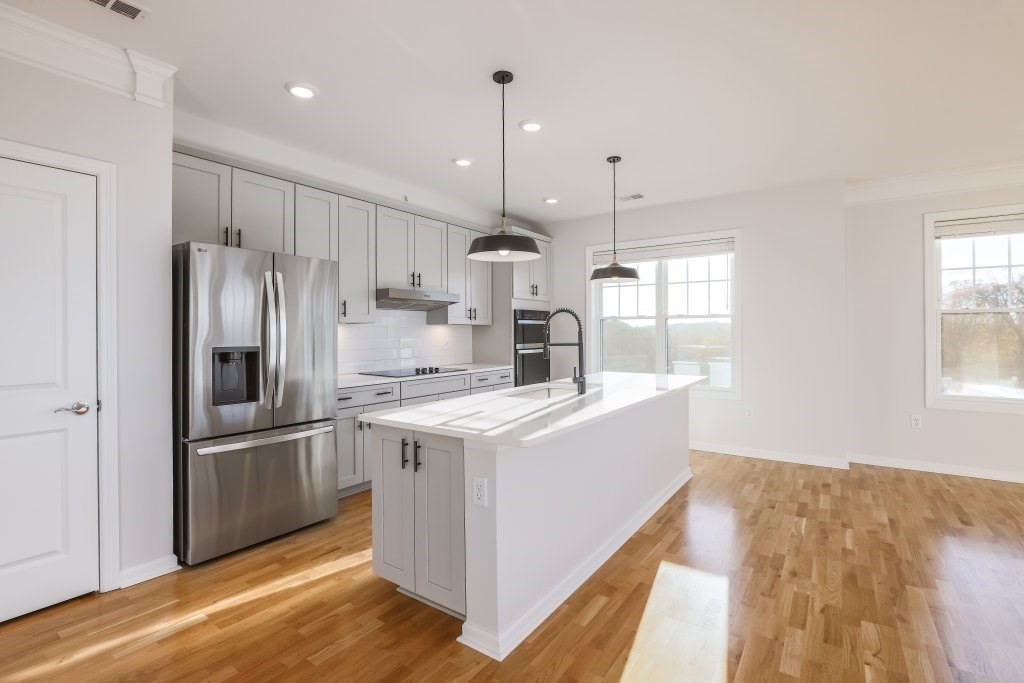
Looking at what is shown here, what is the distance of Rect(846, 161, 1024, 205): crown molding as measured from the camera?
4230 millimetres

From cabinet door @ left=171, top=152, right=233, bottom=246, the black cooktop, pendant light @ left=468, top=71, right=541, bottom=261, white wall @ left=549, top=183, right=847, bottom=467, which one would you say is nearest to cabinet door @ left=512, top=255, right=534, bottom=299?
the black cooktop

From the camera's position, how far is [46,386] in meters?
2.31

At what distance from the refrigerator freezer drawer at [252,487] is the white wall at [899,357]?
16.1 ft

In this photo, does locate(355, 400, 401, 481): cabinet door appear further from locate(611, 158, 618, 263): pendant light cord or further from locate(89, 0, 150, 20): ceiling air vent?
locate(89, 0, 150, 20): ceiling air vent

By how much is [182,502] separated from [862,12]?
4.12 m

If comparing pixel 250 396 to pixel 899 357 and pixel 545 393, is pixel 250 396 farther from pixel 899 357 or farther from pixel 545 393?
pixel 899 357

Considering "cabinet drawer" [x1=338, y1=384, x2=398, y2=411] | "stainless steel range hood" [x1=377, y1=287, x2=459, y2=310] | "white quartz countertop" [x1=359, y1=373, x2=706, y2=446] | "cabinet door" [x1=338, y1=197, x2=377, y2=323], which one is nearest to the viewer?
"white quartz countertop" [x1=359, y1=373, x2=706, y2=446]

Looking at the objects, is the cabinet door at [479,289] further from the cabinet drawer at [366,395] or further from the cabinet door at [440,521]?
the cabinet door at [440,521]

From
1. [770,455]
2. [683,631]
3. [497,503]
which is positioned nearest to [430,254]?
[497,503]

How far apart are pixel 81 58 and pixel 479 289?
3.67 meters

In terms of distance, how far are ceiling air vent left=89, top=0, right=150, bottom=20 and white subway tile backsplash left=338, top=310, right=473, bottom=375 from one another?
2.56 metres

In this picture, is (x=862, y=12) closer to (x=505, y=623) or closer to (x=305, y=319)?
(x=505, y=623)

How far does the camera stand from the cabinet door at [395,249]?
4406mm

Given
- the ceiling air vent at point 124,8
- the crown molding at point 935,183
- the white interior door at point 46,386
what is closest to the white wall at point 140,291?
the white interior door at point 46,386
